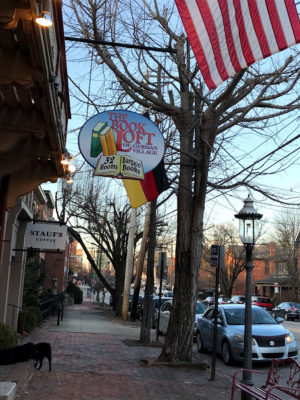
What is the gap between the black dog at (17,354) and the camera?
24.9 feet

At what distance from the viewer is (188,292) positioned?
10352 millimetres

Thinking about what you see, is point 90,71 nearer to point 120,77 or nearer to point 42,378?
point 120,77

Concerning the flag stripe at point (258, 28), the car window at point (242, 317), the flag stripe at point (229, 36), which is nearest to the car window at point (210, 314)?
the car window at point (242, 317)

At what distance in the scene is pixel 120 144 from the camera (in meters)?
7.84

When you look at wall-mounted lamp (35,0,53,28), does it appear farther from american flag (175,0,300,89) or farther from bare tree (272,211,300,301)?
bare tree (272,211,300,301)

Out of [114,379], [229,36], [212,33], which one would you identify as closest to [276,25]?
[229,36]

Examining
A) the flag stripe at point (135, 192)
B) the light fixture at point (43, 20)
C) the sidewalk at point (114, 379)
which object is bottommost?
the sidewalk at point (114, 379)

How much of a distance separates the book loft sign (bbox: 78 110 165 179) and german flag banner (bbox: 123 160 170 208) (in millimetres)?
1959

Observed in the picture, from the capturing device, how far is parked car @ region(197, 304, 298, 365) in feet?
37.2

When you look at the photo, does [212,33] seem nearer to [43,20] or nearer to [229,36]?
[229,36]

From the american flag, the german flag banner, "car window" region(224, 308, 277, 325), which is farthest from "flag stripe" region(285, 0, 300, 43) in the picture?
"car window" region(224, 308, 277, 325)

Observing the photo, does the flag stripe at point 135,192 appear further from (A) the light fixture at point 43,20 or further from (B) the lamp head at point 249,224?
(A) the light fixture at point 43,20

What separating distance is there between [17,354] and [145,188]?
14.1 feet

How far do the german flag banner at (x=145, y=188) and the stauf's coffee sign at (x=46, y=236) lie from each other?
2.22 metres
